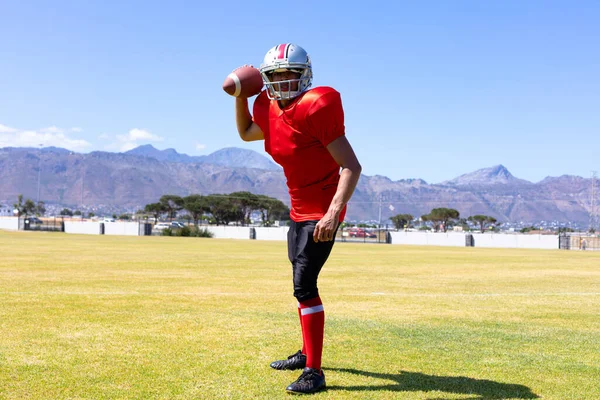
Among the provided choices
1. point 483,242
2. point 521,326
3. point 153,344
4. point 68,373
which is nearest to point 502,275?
point 521,326

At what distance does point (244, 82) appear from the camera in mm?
6352

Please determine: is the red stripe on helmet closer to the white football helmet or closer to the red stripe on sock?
the white football helmet

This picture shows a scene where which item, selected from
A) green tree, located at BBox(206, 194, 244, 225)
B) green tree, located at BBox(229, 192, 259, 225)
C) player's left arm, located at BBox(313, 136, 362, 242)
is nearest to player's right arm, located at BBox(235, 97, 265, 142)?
player's left arm, located at BBox(313, 136, 362, 242)

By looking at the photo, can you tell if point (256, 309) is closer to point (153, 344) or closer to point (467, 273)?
point (153, 344)

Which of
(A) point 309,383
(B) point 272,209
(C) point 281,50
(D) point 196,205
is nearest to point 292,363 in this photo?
(A) point 309,383

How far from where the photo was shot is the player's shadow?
212 inches

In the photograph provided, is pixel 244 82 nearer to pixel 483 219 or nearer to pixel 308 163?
pixel 308 163

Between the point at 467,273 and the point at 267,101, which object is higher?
the point at 267,101

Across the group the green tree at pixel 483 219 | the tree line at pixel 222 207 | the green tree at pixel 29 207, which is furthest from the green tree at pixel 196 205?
the green tree at pixel 483 219

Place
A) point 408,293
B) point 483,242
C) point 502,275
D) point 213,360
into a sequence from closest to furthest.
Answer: point 213,360, point 408,293, point 502,275, point 483,242

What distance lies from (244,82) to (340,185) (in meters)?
1.48

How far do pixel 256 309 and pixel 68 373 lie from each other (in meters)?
4.59

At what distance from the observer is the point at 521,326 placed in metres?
8.92

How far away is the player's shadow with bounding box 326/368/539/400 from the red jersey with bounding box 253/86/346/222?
4.77ft
